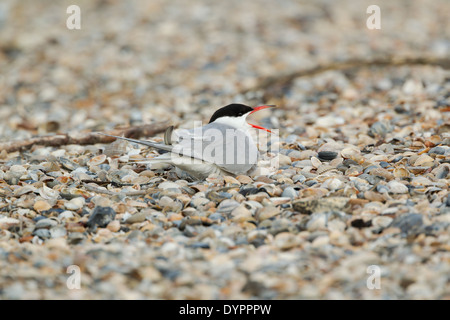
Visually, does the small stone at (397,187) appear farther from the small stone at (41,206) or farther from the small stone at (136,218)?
the small stone at (41,206)

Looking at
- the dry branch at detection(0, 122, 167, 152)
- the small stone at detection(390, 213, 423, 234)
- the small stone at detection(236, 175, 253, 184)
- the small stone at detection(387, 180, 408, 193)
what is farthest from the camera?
the dry branch at detection(0, 122, 167, 152)

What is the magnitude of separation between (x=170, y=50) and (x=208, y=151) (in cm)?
449

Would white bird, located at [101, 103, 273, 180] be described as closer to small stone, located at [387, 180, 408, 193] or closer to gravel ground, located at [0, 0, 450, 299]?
gravel ground, located at [0, 0, 450, 299]

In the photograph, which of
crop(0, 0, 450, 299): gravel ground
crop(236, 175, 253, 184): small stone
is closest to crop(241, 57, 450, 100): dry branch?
crop(0, 0, 450, 299): gravel ground

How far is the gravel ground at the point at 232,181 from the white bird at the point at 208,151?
91 mm

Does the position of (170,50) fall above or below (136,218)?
above

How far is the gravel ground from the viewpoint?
8.36ft

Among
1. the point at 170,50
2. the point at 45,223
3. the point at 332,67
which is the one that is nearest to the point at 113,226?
the point at 45,223

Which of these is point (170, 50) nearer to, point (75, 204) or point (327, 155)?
point (327, 155)

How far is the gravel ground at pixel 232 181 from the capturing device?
2.55 metres

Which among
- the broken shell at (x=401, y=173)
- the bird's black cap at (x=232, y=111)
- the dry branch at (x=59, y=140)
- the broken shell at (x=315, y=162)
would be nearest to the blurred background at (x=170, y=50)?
the dry branch at (x=59, y=140)

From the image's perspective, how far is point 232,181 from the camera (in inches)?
139

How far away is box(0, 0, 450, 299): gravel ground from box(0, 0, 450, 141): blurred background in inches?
1.3
